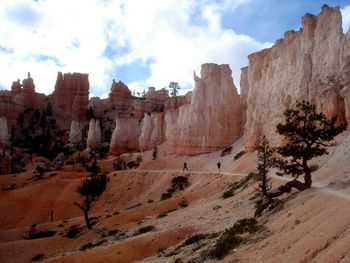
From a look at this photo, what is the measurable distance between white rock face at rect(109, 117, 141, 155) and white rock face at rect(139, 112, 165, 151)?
589cm

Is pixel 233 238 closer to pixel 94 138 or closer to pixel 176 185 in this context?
pixel 176 185


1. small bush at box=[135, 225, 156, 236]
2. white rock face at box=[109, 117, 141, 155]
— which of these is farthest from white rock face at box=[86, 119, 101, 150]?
small bush at box=[135, 225, 156, 236]

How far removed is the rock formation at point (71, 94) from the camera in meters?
125

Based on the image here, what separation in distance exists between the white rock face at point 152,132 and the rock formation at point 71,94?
4758 centimetres

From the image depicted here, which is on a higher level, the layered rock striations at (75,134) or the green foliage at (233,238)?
the layered rock striations at (75,134)

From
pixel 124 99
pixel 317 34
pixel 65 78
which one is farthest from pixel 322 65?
pixel 65 78

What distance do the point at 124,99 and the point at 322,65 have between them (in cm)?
9595

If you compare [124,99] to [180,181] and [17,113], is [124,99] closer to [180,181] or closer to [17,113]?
[17,113]

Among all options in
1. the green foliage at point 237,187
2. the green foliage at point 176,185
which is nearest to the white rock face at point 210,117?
the green foliage at point 176,185

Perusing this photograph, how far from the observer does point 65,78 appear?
128m

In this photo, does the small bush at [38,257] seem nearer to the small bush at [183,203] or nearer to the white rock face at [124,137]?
the small bush at [183,203]

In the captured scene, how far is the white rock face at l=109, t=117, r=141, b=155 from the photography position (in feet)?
284

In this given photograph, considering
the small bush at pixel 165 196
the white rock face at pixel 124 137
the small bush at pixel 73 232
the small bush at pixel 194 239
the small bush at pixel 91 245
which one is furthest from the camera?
the white rock face at pixel 124 137

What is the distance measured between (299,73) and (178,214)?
1759 cm
